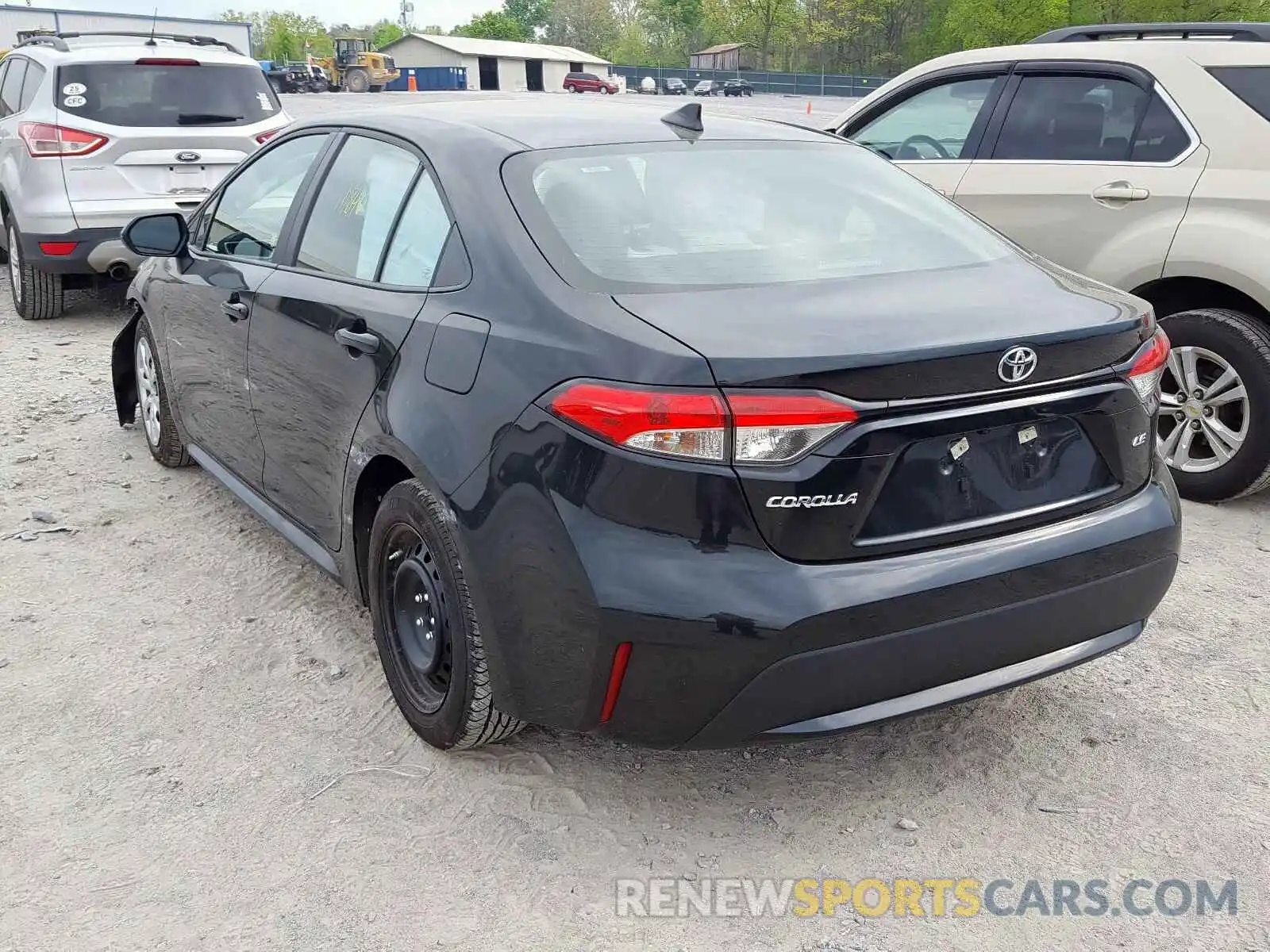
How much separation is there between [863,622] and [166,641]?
242 centimetres

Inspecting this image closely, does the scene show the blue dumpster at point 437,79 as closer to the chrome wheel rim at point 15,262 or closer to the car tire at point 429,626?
the chrome wheel rim at point 15,262

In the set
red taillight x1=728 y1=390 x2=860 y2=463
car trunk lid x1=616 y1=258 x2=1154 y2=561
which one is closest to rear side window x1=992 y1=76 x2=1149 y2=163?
car trunk lid x1=616 y1=258 x2=1154 y2=561

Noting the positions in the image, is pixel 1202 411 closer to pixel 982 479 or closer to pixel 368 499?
pixel 982 479

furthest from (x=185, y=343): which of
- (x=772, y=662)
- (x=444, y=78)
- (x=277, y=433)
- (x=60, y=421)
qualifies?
(x=444, y=78)

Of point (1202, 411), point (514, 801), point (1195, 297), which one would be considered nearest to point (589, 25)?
point (1195, 297)

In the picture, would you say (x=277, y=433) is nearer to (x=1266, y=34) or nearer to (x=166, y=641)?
(x=166, y=641)

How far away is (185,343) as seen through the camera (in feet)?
14.9

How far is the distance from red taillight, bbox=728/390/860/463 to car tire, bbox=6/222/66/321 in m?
7.15

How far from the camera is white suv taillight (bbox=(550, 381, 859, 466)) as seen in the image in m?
2.30

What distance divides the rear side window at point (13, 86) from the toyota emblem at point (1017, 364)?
835 cm

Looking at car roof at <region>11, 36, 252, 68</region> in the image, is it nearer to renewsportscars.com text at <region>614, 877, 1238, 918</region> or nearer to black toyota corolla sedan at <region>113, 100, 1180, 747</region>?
black toyota corolla sedan at <region>113, 100, 1180, 747</region>

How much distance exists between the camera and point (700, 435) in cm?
232

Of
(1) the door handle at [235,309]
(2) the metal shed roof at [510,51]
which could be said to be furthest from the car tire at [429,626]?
(2) the metal shed roof at [510,51]

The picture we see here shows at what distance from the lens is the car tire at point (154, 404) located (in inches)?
199
